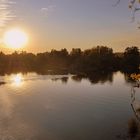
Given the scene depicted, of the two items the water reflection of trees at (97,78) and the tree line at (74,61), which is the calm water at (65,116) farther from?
the tree line at (74,61)

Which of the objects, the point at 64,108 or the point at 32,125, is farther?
the point at 64,108

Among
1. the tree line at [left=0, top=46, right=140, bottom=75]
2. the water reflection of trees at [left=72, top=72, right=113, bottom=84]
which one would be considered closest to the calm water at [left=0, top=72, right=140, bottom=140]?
the water reflection of trees at [left=72, top=72, right=113, bottom=84]

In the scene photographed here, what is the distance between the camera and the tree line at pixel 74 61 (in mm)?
101812

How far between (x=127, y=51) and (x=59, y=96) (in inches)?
2920

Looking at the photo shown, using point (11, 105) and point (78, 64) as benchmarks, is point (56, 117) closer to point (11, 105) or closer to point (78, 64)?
point (11, 105)

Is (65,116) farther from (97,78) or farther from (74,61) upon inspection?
(74,61)

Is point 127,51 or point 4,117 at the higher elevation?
point 127,51

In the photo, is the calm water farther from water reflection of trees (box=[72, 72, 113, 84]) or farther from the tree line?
the tree line

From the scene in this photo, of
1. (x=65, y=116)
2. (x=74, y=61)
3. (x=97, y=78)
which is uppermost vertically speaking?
(x=74, y=61)

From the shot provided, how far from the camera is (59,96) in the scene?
129 ft

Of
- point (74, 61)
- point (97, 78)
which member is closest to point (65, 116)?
point (97, 78)

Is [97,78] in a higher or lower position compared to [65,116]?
higher

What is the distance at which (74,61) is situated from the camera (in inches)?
4751

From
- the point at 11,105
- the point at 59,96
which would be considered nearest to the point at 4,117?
the point at 11,105
